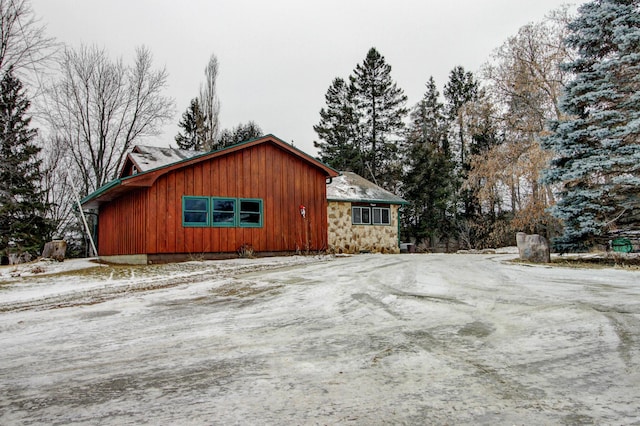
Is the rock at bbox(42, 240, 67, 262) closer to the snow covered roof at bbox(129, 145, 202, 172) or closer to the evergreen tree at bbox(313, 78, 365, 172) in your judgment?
the snow covered roof at bbox(129, 145, 202, 172)

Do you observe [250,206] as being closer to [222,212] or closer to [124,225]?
[222,212]

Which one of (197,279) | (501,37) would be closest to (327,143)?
(501,37)

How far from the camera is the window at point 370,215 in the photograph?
19127mm

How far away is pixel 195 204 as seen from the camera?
13430mm

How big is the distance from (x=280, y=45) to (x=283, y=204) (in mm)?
17141

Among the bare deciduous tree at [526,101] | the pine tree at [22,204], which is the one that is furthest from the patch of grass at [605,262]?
the pine tree at [22,204]

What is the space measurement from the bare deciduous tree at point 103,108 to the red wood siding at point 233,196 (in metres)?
10.1

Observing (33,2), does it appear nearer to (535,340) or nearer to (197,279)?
(197,279)

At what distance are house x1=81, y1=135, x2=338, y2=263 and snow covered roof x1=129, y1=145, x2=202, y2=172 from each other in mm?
38

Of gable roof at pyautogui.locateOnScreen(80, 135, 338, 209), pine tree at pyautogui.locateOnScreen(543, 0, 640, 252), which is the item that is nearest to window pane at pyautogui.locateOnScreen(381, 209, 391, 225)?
gable roof at pyautogui.locateOnScreen(80, 135, 338, 209)

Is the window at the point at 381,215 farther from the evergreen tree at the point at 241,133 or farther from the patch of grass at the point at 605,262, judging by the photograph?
the evergreen tree at the point at 241,133

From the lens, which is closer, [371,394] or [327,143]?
[371,394]

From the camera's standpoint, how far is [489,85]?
1800 cm

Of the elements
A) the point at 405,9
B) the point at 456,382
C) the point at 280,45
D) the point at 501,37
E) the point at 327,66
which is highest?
the point at 327,66
